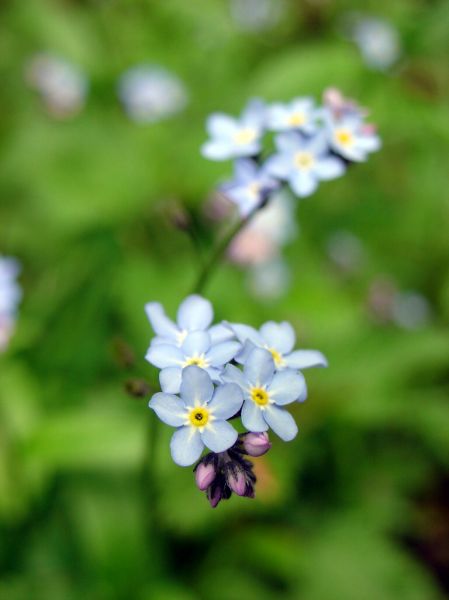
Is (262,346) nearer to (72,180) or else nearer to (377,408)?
(377,408)

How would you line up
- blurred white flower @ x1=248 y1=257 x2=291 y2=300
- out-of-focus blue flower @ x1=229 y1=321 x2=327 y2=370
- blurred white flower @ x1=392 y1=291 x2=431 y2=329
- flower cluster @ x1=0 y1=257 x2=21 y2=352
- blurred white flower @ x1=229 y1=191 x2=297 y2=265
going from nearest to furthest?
out-of-focus blue flower @ x1=229 y1=321 x2=327 y2=370 < flower cluster @ x1=0 y1=257 x2=21 y2=352 < blurred white flower @ x1=229 y1=191 x2=297 y2=265 < blurred white flower @ x1=248 y1=257 x2=291 y2=300 < blurred white flower @ x1=392 y1=291 x2=431 y2=329

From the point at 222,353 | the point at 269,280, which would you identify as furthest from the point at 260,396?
the point at 269,280

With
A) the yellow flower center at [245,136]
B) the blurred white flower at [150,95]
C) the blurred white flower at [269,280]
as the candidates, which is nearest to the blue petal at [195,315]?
the yellow flower center at [245,136]

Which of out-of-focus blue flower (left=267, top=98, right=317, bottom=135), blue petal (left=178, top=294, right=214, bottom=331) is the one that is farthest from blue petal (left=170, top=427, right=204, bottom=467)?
out-of-focus blue flower (left=267, top=98, right=317, bottom=135)

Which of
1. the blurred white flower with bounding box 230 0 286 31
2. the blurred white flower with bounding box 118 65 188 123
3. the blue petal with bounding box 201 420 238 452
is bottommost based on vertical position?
the blue petal with bounding box 201 420 238 452

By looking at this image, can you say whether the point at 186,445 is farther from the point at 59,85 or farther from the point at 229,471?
the point at 59,85

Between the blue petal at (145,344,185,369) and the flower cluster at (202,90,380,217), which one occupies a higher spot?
the flower cluster at (202,90,380,217)

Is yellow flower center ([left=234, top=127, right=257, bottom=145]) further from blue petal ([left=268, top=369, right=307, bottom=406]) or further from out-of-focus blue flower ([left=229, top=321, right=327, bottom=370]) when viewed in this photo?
blue petal ([left=268, top=369, right=307, bottom=406])

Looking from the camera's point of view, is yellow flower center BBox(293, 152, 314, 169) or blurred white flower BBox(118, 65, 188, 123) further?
blurred white flower BBox(118, 65, 188, 123)
